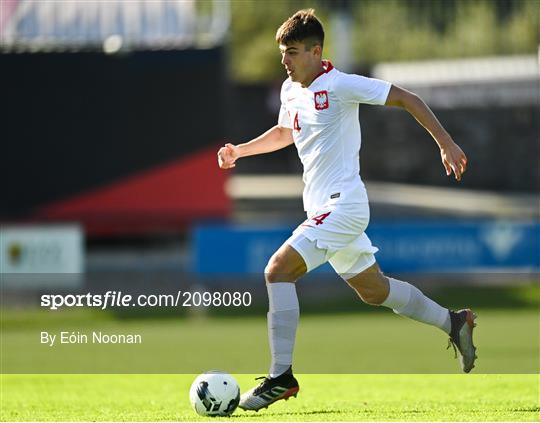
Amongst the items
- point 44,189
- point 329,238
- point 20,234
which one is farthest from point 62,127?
point 329,238

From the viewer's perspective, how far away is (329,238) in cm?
784

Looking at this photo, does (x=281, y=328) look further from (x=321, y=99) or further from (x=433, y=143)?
(x=433, y=143)

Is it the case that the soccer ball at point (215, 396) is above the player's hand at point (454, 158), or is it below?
below

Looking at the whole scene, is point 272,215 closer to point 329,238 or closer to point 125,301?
point 125,301

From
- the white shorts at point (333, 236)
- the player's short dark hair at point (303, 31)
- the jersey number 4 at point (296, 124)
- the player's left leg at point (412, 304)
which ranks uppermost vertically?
the player's short dark hair at point (303, 31)

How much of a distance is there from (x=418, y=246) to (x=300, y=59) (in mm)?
11118

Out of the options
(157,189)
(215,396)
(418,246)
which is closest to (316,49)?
(215,396)

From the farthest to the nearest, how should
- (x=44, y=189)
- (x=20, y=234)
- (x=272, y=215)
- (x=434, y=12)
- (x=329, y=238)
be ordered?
(x=434, y=12) < (x=272, y=215) < (x=44, y=189) < (x=20, y=234) < (x=329, y=238)

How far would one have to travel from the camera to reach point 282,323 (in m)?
7.77

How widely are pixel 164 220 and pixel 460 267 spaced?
20.6 ft

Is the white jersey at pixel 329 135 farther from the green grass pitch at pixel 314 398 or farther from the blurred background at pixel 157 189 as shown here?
the blurred background at pixel 157 189

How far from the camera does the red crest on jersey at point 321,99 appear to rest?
780cm

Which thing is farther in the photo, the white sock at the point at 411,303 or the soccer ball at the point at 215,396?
the white sock at the point at 411,303

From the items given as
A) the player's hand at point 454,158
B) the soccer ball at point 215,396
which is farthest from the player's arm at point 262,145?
the soccer ball at point 215,396
